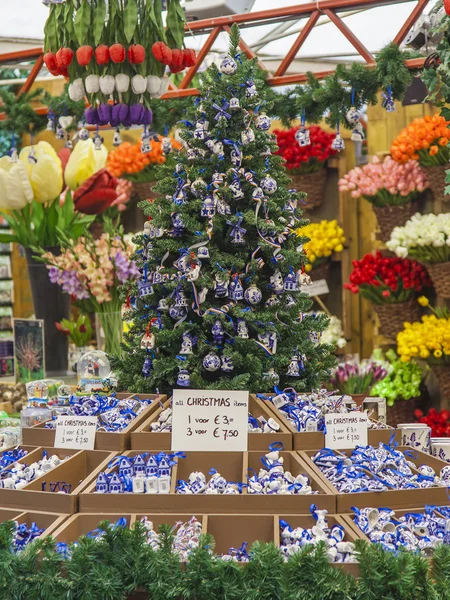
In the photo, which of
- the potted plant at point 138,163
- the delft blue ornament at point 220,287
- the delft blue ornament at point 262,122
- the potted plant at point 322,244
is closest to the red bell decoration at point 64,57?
the delft blue ornament at point 262,122

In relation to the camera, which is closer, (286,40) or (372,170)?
(372,170)

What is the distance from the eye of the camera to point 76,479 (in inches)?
81.5

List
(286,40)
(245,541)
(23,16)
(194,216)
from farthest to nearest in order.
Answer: (286,40) < (23,16) < (194,216) < (245,541)

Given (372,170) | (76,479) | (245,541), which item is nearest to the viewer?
(245,541)

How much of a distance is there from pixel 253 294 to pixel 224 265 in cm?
11

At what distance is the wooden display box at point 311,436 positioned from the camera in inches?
81.0

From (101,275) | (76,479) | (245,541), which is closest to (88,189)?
(101,275)

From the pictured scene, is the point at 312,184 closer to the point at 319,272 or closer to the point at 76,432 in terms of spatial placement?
the point at 319,272

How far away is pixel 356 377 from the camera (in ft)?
14.5

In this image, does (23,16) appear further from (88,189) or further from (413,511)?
(413,511)

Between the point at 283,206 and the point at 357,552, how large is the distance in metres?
1.27

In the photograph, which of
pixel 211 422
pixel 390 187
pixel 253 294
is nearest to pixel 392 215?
pixel 390 187

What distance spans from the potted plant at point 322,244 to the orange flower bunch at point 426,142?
96 cm

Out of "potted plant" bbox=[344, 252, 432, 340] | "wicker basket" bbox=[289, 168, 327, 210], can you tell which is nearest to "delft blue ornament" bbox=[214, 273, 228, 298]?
"potted plant" bbox=[344, 252, 432, 340]
